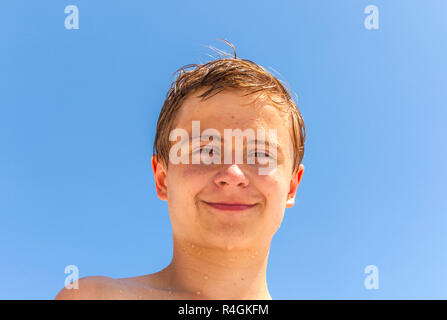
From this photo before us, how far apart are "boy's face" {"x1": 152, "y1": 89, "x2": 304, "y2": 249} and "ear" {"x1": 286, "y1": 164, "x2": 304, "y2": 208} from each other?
39 cm

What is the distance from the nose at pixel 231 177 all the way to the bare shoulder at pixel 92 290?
33.8 inches

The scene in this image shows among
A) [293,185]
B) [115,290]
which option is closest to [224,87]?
[293,185]

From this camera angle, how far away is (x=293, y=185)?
3.43 metres

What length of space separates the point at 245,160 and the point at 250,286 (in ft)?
2.73

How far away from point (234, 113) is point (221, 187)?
1.48 feet

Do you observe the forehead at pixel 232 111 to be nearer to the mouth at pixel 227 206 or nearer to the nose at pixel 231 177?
the nose at pixel 231 177

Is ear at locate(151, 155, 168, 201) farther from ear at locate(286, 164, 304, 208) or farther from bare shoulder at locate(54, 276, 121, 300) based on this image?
ear at locate(286, 164, 304, 208)

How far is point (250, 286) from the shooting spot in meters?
3.02

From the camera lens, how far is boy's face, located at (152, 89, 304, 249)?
9.04 ft

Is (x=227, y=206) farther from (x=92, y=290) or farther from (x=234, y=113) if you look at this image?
(x=92, y=290)

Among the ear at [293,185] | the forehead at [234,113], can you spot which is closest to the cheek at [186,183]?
the forehead at [234,113]
